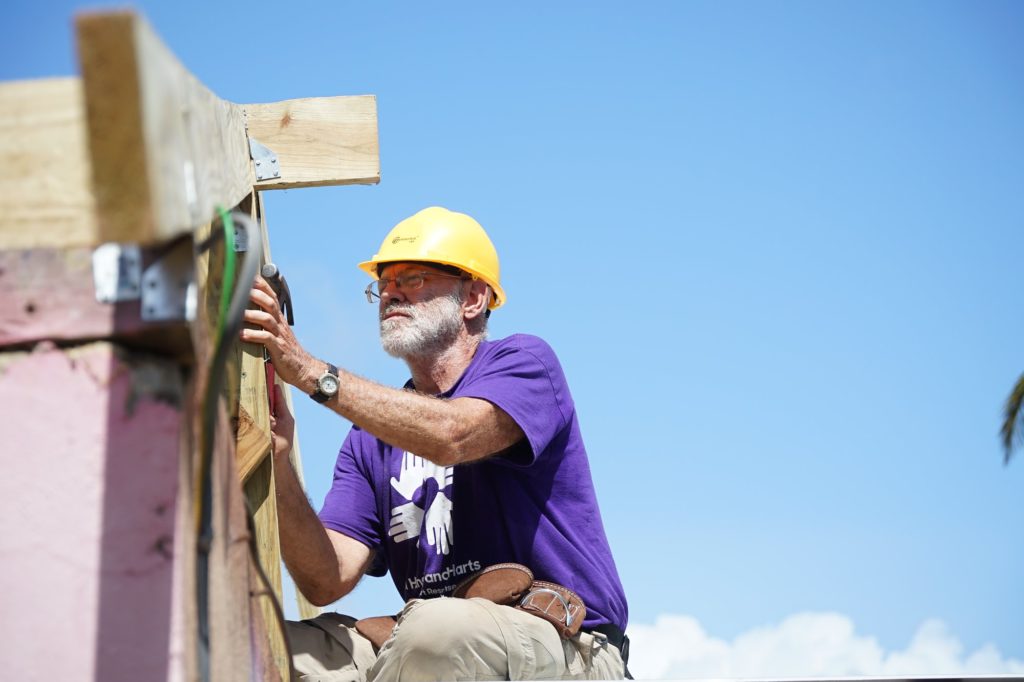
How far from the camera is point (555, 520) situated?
11.4 feet

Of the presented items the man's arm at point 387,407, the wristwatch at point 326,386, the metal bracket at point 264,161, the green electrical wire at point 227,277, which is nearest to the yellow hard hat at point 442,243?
the metal bracket at point 264,161

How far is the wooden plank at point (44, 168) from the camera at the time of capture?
1.48 meters

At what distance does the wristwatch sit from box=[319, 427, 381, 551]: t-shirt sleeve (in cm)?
85

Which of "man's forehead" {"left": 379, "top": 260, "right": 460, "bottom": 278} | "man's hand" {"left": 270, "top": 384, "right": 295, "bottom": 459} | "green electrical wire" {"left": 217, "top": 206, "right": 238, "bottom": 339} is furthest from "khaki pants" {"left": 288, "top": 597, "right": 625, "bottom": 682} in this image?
"green electrical wire" {"left": 217, "top": 206, "right": 238, "bottom": 339}

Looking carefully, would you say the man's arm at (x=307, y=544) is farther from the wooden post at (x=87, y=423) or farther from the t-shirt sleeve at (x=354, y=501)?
the wooden post at (x=87, y=423)

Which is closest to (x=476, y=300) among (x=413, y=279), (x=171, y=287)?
(x=413, y=279)

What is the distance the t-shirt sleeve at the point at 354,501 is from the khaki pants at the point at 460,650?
0.41m

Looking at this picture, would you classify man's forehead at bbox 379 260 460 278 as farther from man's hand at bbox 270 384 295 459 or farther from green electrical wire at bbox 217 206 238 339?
green electrical wire at bbox 217 206 238 339

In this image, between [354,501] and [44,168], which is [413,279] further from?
[44,168]

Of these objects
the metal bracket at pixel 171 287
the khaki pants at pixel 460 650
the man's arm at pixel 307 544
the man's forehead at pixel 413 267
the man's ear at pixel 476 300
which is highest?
the man's forehead at pixel 413 267

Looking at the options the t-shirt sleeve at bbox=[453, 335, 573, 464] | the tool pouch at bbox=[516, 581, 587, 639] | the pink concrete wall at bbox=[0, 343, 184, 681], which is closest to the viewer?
the pink concrete wall at bbox=[0, 343, 184, 681]

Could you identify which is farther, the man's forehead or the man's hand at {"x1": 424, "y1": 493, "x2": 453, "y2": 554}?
the man's forehead

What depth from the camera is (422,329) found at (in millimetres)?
3941

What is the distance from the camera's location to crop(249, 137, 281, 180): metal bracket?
3.52 meters
